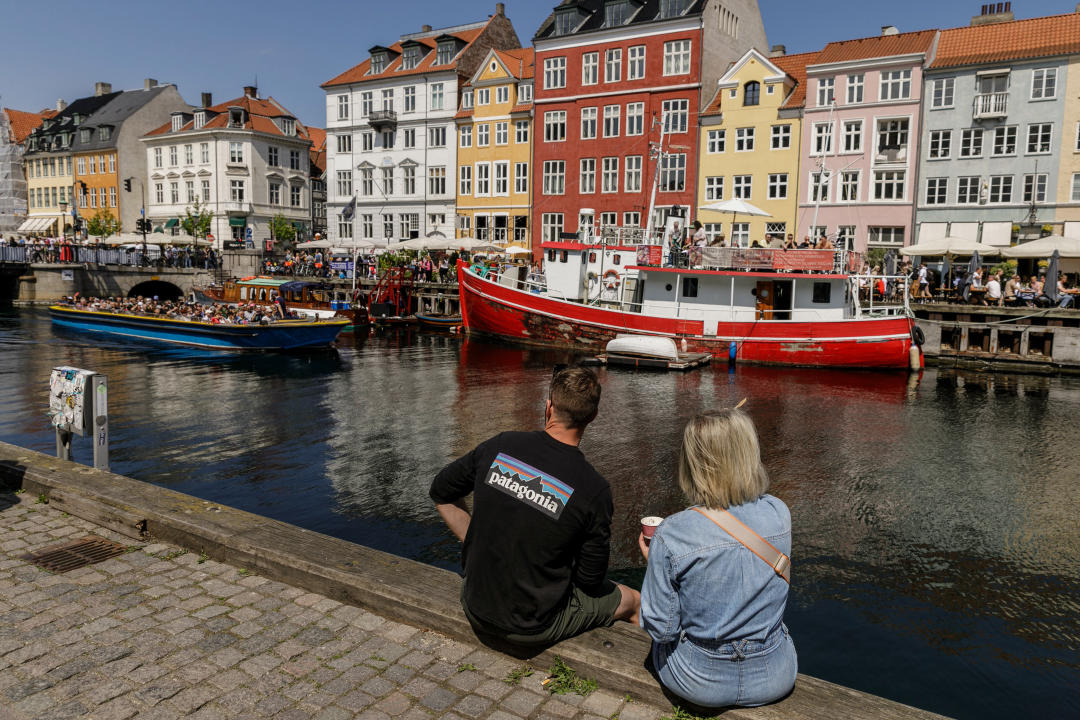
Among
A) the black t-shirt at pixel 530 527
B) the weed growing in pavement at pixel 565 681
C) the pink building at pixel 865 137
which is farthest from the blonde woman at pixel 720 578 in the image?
the pink building at pixel 865 137

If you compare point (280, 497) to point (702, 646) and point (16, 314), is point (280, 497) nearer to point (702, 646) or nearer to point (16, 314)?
point (702, 646)

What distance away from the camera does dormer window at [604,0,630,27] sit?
161ft

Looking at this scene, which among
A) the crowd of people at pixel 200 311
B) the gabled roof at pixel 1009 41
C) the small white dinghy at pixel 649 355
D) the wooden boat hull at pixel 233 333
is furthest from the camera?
the gabled roof at pixel 1009 41

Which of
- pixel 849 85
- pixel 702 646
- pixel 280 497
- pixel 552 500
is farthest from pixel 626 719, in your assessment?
pixel 849 85

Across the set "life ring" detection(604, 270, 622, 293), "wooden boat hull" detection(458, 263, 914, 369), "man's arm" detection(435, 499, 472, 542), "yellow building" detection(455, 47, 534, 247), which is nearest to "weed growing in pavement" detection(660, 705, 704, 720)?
"man's arm" detection(435, 499, 472, 542)

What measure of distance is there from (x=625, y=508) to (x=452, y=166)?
160 ft

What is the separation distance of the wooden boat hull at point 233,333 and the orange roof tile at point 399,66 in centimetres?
3096

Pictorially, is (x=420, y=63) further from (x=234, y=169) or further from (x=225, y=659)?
(x=225, y=659)

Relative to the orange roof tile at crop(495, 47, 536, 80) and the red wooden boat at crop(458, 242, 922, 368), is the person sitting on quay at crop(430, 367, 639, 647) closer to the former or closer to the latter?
the red wooden boat at crop(458, 242, 922, 368)

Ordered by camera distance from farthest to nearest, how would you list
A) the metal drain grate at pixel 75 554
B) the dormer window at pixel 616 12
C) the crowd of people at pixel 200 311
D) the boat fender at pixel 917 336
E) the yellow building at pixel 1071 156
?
the dormer window at pixel 616 12 → the yellow building at pixel 1071 156 → the crowd of people at pixel 200 311 → the boat fender at pixel 917 336 → the metal drain grate at pixel 75 554

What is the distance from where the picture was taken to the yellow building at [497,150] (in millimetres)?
54281

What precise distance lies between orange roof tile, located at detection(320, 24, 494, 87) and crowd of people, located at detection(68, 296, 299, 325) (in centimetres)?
2781

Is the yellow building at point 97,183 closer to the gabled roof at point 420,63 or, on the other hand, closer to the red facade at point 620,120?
the gabled roof at point 420,63

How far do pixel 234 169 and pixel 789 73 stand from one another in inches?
1804
